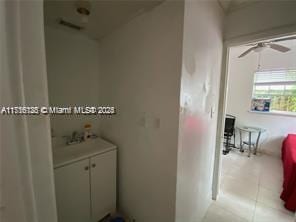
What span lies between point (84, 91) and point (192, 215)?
1898mm

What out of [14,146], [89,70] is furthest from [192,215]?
[89,70]

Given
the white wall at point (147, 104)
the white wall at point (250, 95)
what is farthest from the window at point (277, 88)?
the white wall at point (147, 104)

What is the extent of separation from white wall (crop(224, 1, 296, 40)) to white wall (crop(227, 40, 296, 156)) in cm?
178

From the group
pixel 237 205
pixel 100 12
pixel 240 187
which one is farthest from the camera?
pixel 240 187

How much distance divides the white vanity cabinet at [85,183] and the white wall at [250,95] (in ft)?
10.9

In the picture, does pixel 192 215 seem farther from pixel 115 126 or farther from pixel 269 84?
pixel 269 84

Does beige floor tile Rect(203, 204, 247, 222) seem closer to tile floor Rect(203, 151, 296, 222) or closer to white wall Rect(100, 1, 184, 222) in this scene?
tile floor Rect(203, 151, 296, 222)

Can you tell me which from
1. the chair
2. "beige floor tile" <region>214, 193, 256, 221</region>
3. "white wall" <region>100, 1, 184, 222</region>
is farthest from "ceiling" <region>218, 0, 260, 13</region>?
the chair

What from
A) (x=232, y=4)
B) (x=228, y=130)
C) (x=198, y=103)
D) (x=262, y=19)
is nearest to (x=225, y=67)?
(x=262, y=19)

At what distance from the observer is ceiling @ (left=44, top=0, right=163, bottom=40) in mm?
1206

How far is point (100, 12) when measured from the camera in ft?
4.38

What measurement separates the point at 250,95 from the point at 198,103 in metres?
3.25

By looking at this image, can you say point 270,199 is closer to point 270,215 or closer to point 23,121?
point 270,215

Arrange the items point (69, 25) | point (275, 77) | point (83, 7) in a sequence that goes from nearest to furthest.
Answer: point (83, 7) → point (69, 25) → point (275, 77)
